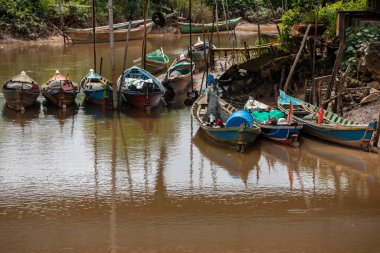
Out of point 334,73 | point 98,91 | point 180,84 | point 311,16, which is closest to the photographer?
point 334,73

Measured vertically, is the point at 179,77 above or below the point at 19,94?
above

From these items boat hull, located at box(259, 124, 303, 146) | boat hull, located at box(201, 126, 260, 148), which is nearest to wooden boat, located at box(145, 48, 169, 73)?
boat hull, located at box(201, 126, 260, 148)

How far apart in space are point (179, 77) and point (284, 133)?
315 inches

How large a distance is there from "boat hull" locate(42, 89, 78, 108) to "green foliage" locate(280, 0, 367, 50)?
7.66m

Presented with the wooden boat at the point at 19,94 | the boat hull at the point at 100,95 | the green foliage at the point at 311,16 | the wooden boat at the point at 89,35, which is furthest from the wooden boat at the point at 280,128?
the wooden boat at the point at 89,35

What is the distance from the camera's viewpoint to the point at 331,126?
15766mm

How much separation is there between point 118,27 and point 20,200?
102 feet

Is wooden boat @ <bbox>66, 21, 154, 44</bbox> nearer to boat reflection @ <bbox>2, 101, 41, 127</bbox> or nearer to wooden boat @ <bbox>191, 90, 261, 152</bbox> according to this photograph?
boat reflection @ <bbox>2, 101, 41, 127</bbox>

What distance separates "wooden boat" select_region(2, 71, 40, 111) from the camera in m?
20.4

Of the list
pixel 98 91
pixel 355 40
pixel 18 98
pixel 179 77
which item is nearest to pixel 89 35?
pixel 179 77

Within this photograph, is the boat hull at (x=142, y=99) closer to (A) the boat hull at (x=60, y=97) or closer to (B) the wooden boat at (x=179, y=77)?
(A) the boat hull at (x=60, y=97)

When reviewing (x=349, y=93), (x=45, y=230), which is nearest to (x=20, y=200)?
(x=45, y=230)

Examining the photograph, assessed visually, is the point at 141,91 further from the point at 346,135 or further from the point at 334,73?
the point at 346,135

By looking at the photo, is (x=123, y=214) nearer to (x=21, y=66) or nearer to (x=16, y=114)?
(x=16, y=114)
